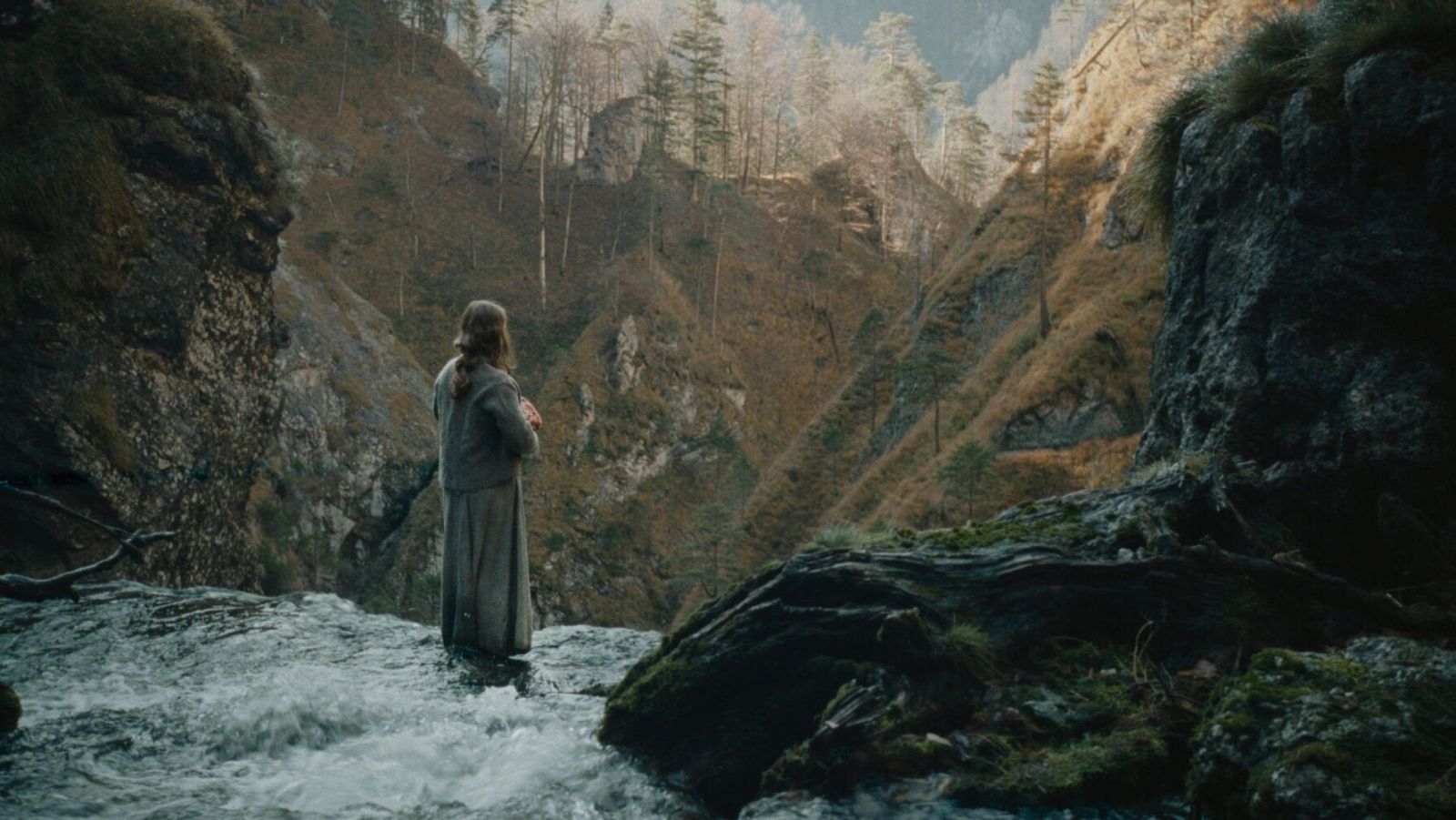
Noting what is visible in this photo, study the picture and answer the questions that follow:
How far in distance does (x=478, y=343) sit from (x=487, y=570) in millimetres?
1907

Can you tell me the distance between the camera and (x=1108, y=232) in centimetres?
4322

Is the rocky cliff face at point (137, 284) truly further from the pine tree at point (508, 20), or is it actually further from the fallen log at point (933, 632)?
the pine tree at point (508, 20)

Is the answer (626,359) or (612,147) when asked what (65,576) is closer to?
(626,359)

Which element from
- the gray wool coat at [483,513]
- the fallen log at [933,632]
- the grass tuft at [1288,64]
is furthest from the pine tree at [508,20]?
the fallen log at [933,632]

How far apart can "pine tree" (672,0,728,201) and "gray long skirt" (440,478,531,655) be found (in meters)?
64.2

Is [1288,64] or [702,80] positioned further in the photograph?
[702,80]

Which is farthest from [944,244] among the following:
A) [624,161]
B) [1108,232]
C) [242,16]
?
[242,16]

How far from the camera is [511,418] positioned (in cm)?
765

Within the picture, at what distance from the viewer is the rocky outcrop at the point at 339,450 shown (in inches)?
1528

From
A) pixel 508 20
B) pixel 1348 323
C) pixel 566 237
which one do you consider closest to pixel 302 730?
pixel 1348 323

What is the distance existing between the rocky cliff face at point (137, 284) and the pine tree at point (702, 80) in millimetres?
53845

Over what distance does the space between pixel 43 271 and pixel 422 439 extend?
101 ft

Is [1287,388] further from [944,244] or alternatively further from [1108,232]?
[944,244]

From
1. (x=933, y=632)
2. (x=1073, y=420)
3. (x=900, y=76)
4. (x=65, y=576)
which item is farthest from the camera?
(x=900, y=76)
